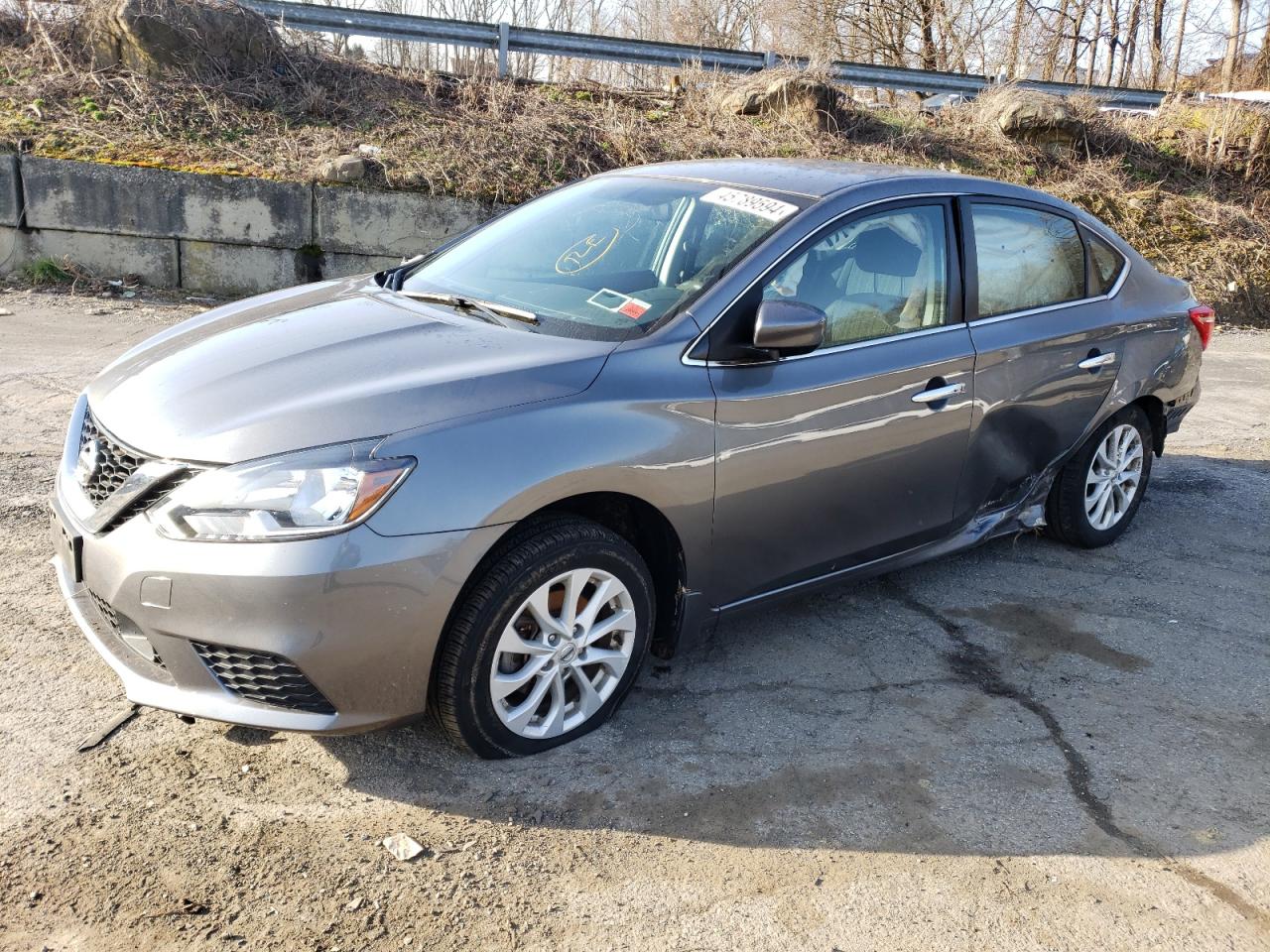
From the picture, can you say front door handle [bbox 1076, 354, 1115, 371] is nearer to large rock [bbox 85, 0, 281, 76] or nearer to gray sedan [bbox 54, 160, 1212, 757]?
gray sedan [bbox 54, 160, 1212, 757]

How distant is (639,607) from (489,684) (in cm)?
54

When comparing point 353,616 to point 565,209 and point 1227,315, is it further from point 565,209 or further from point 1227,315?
point 1227,315

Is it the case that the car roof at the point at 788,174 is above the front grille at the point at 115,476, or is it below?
above

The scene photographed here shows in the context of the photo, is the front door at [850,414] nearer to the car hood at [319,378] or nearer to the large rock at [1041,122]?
the car hood at [319,378]

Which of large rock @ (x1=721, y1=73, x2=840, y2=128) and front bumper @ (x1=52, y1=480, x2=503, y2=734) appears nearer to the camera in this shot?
front bumper @ (x1=52, y1=480, x2=503, y2=734)

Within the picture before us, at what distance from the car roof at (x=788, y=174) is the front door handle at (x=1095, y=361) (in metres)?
0.93

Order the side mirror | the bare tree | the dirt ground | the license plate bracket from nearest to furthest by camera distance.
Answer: the dirt ground
the license plate bracket
the side mirror
the bare tree

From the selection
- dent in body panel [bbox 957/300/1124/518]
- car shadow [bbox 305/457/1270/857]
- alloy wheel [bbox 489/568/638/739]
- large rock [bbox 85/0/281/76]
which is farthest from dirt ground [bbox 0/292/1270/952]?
large rock [bbox 85/0/281/76]

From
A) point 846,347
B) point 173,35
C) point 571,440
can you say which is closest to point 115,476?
point 571,440

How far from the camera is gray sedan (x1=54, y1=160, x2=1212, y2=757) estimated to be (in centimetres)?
287

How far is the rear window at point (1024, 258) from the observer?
14.6ft

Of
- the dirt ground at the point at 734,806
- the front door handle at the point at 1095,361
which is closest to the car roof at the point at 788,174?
the front door handle at the point at 1095,361

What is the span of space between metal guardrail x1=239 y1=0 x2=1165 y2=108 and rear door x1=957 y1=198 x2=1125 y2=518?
8.86 m

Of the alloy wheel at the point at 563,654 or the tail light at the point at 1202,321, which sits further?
the tail light at the point at 1202,321
